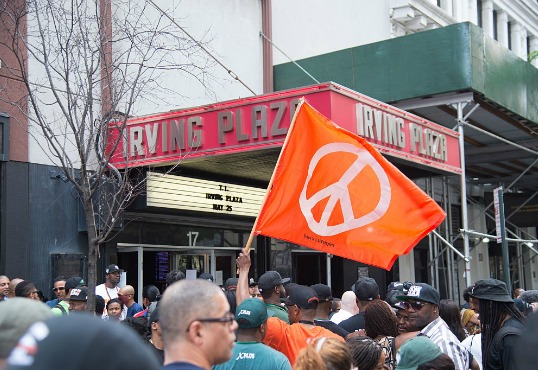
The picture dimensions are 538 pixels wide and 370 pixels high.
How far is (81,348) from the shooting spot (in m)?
1.64

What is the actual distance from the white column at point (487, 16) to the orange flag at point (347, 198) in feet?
62.8

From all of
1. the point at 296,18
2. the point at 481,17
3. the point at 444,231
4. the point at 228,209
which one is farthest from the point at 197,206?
the point at 481,17

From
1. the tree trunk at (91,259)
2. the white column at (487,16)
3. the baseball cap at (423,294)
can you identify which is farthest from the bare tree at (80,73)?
the white column at (487,16)

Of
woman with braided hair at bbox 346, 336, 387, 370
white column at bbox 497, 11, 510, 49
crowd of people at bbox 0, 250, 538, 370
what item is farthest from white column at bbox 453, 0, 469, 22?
woman with braided hair at bbox 346, 336, 387, 370

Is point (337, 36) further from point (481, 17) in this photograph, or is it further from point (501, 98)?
point (481, 17)

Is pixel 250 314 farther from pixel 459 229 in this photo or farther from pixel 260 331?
pixel 459 229

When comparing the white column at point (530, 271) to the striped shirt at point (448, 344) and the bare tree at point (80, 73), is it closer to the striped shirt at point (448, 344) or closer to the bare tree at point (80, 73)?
the bare tree at point (80, 73)

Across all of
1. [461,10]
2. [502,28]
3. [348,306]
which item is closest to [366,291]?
[348,306]

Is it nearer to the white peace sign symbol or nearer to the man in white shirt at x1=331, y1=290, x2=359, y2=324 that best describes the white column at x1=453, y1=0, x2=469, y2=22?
the man in white shirt at x1=331, y1=290, x2=359, y2=324

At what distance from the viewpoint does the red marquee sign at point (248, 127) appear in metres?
11.3

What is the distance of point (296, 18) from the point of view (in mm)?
18016

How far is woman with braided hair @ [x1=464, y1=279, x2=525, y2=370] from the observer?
18.2 ft

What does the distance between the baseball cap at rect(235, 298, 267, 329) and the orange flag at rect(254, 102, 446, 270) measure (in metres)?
2.27

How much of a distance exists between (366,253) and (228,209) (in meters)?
7.25
